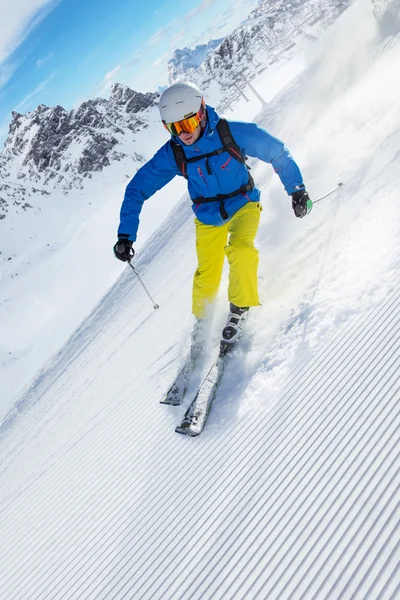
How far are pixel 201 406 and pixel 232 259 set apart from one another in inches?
60.5

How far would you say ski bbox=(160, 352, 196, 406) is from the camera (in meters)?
4.32

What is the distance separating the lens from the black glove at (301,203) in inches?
183

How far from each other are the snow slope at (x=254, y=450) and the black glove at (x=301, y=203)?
643 mm

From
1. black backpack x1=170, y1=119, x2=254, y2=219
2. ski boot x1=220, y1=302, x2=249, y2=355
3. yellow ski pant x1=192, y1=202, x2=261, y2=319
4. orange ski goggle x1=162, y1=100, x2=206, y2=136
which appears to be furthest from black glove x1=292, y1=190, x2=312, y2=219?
orange ski goggle x1=162, y1=100, x2=206, y2=136

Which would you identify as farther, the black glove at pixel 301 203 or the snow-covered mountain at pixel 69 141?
the snow-covered mountain at pixel 69 141

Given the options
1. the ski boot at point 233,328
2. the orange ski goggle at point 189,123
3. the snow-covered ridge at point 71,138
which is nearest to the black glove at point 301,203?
the ski boot at point 233,328

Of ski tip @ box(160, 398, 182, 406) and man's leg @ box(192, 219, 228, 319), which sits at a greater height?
man's leg @ box(192, 219, 228, 319)

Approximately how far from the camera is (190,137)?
4.34 meters

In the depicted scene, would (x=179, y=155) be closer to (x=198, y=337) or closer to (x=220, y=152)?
(x=220, y=152)

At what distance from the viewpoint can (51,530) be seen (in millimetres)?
3818

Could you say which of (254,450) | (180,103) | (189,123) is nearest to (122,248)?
(189,123)

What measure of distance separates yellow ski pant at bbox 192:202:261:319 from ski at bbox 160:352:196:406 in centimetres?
65

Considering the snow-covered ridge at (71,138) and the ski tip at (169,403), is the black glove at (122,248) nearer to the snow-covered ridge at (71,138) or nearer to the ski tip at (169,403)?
the ski tip at (169,403)

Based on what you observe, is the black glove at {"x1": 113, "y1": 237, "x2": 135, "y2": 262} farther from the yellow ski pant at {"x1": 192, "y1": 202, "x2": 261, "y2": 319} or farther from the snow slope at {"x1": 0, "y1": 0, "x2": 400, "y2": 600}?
the snow slope at {"x1": 0, "y1": 0, "x2": 400, "y2": 600}
